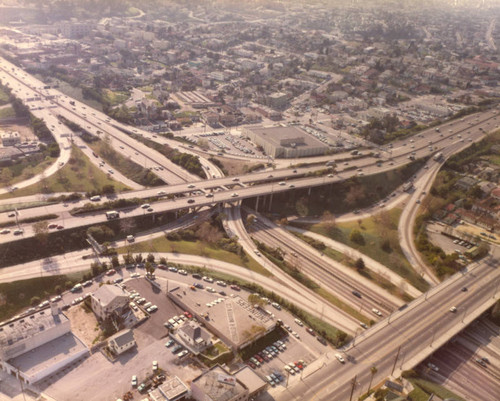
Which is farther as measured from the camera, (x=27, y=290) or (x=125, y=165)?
(x=125, y=165)

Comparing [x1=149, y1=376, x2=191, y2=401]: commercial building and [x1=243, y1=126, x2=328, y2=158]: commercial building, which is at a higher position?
[x1=149, y1=376, x2=191, y2=401]: commercial building

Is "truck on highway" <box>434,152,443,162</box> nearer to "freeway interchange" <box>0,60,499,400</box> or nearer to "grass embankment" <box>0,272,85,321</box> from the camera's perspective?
"freeway interchange" <box>0,60,499,400</box>

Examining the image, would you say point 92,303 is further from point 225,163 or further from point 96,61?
point 96,61

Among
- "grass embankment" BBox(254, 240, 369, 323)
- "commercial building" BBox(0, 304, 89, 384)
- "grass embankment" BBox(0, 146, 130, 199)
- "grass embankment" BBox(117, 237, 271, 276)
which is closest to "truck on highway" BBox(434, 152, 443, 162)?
"grass embankment" BBox(254, 240, 369, 323)

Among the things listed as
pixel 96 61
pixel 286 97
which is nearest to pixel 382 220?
pixel 286 97

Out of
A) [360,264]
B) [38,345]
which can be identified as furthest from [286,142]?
[38,345]

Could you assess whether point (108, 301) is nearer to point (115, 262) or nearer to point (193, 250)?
point (115, 262)
